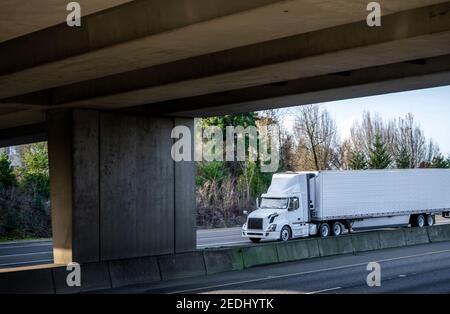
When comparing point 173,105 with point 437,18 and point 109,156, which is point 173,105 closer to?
point 109,156

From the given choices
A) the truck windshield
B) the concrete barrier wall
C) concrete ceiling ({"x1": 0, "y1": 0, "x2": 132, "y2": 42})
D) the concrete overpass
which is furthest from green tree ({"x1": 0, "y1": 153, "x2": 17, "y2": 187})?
concrete ceiling ({"x1": 0, "y1": 0, "x2": 132, "y2": 42})

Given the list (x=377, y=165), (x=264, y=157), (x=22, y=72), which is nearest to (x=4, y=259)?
(x=22, y=72)

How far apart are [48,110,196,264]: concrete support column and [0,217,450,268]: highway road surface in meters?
7.16

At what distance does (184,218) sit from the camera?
81.1 feet

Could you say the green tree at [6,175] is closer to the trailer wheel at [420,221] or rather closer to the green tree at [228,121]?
the green tree at [228,121]

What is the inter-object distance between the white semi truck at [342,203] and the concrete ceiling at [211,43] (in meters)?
17.0

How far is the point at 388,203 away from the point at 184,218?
18.6m

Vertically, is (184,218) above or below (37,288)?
above

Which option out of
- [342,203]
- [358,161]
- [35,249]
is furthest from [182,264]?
[358,161]

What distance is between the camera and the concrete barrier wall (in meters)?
18.7

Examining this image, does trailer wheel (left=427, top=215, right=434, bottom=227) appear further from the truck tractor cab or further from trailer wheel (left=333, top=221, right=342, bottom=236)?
the truck tractor cab

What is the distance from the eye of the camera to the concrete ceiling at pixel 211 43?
36.0 feet

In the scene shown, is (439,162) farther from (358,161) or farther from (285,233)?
(285,233)

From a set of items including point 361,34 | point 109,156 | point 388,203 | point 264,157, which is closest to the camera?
point 361,34
